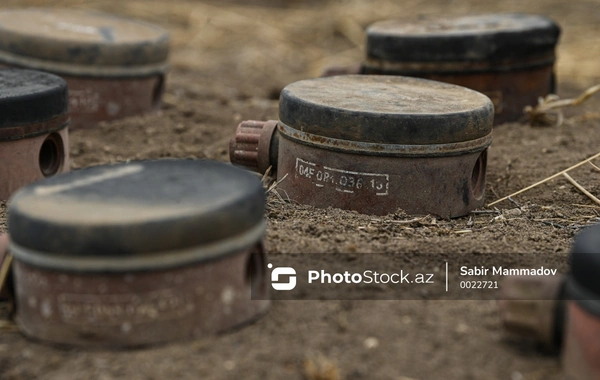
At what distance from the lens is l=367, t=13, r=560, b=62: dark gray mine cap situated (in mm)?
5539

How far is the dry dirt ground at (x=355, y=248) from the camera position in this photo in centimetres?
273

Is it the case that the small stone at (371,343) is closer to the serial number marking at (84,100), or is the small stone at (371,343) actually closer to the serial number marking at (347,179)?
the serial number marking at (347,179)

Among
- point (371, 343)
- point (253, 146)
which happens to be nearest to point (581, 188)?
point (253, 146)

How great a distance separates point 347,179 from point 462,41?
1.88 metres

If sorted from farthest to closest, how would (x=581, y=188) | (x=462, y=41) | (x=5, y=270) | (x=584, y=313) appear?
(x=462, y=41)
(x=581, y=188)
(x=5, y=270)
(x=584, y=313)

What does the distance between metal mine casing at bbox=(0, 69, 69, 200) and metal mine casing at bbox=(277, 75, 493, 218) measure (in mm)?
1122

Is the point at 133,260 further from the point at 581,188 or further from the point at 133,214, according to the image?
the point at 581,188

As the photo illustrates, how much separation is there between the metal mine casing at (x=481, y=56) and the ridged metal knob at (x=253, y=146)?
4.36ft

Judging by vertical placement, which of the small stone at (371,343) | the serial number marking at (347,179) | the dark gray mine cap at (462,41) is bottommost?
the small stone at (371,343)

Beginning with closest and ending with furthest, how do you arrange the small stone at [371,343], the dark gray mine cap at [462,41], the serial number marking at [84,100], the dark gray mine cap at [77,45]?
the small stone at [371,343] < the dark gray mine cap at [462,41] < the dark gray mine cap at [77,45] < the serial number marking at [84,100]

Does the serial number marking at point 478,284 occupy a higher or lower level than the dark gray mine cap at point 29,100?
lower

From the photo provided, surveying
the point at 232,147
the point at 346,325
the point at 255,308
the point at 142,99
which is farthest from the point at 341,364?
the point at 142,99

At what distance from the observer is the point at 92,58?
583 centimetres

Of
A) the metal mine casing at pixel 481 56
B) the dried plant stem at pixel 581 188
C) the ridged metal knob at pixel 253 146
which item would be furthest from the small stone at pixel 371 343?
the metal mine casing at pixel 481 56
